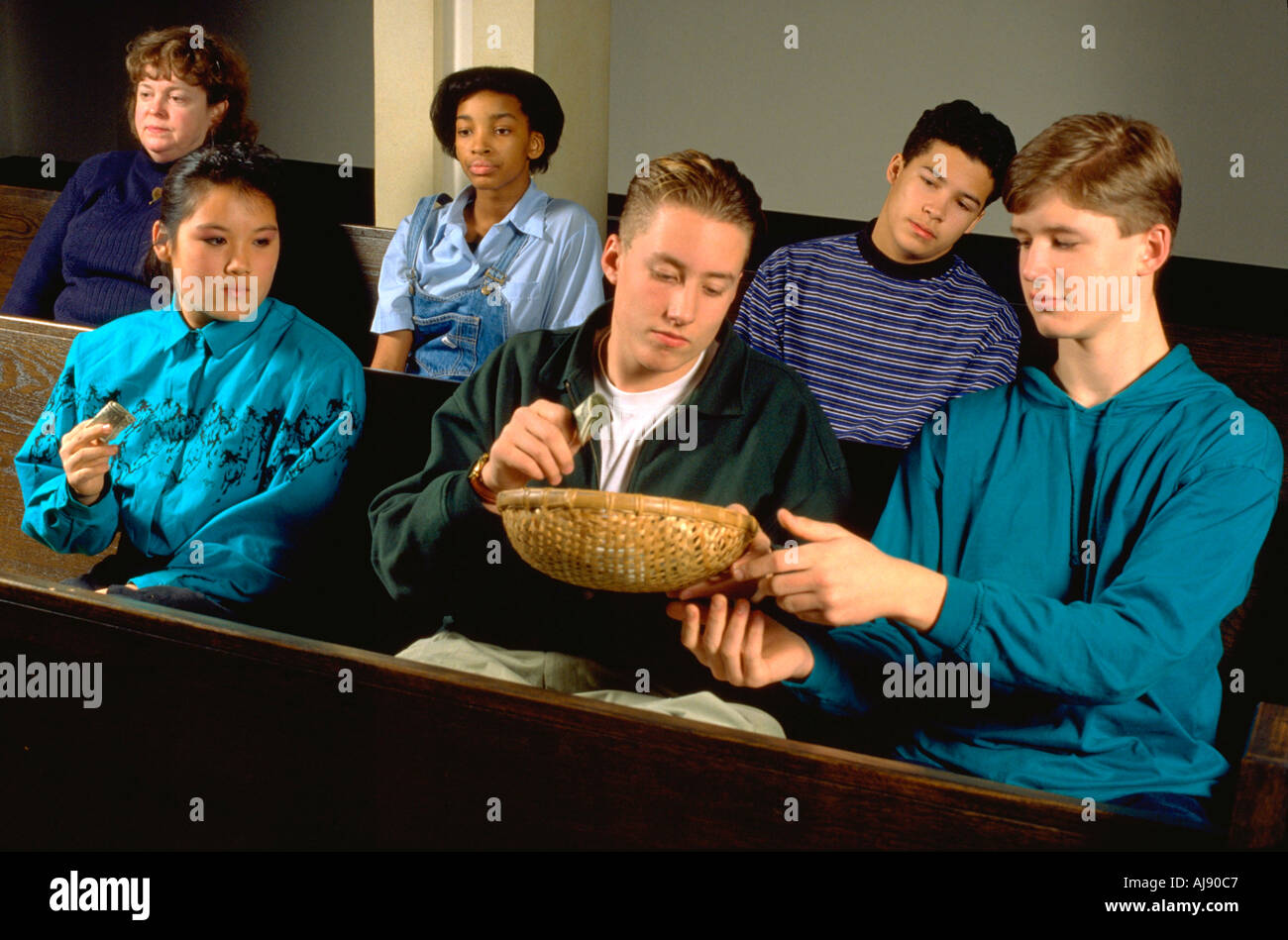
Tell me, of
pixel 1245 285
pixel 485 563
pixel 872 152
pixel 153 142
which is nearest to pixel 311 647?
pixel 485 563

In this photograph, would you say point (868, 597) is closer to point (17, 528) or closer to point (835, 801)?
point (835, 801)

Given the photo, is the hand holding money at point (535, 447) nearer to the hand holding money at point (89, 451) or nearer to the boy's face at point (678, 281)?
the boy's face at point (678, 281)

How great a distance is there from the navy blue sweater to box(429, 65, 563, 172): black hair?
2.47 feet

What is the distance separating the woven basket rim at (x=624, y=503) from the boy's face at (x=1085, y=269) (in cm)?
48

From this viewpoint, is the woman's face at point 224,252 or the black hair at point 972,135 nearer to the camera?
the woman's face at point 224,252

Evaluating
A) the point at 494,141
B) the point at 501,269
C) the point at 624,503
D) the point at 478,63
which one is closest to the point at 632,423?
the point at 624,503

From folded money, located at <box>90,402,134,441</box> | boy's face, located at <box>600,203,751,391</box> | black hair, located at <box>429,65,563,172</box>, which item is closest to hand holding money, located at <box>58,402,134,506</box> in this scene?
folded money, located at <box>90,402,134,441</box>

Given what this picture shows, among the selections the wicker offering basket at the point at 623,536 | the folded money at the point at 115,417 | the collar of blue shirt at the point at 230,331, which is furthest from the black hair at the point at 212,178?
the wicker offering basket at the point at 623,536

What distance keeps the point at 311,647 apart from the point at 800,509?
699 millimetres

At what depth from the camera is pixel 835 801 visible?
1.31 m

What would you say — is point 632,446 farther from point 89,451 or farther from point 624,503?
point 89,451

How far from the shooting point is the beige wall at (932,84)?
17.0 ft

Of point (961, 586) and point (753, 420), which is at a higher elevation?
point (753, 420)
